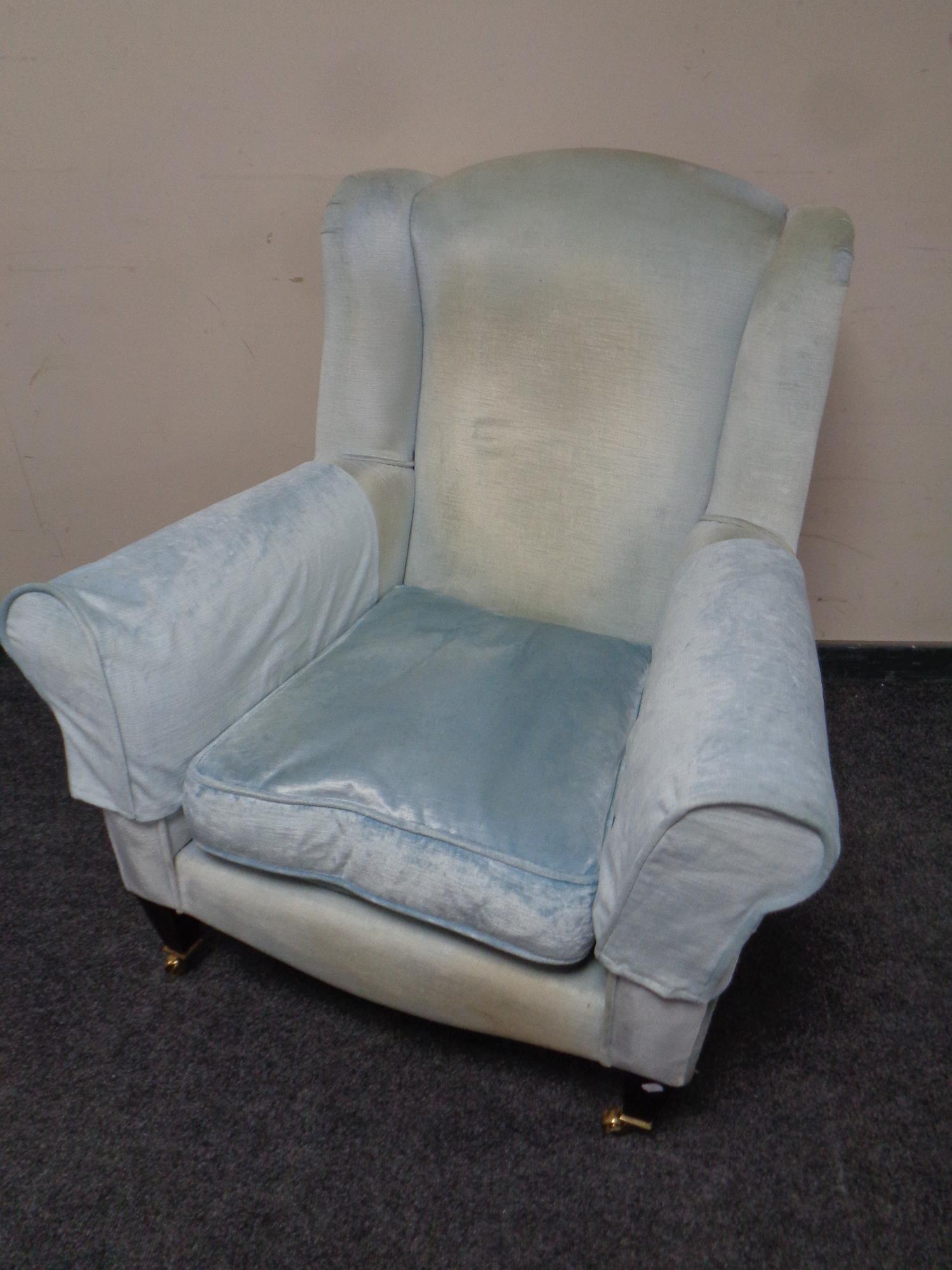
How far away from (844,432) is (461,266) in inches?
32.8

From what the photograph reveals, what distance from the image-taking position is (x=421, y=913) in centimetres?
84

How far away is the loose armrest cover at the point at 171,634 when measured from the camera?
0.84 meters

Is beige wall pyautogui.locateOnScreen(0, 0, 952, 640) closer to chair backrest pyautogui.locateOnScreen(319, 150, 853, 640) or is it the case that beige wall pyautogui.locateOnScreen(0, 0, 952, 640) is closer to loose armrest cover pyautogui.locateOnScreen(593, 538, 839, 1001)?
chair backrest pyautogui.locateOnScreen(319, 150, 853, 640)

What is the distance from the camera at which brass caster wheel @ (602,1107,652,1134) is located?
3.06 feet

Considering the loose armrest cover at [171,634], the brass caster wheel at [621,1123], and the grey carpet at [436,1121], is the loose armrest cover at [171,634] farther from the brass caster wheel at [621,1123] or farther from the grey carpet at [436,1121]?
the brass caster wheel at [621,1123]

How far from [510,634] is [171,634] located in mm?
440

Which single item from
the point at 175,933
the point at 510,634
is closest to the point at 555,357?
the point at 510,634

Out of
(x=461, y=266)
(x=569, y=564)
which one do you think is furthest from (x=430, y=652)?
(x=461, y=266)

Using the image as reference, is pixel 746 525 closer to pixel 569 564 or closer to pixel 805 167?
pixel 569 564

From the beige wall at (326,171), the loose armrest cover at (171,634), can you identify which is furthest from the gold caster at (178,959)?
the beige wall at (326,171)

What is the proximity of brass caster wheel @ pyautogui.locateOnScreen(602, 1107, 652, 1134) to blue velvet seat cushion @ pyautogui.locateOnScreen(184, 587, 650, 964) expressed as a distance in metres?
0.27

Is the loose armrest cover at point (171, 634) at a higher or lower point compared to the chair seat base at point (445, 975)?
higher

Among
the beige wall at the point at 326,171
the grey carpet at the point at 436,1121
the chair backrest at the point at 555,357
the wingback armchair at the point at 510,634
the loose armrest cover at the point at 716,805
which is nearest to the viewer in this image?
the loose armrest cover at the point at 716,805

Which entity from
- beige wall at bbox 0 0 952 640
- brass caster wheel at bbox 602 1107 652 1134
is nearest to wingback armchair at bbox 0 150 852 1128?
brass caster wheel at bbox 602 1107 652 1134
